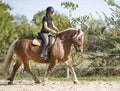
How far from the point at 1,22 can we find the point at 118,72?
14.5 m

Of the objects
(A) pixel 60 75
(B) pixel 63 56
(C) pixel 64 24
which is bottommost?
(A) pixel 60 75

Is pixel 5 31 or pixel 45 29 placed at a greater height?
pixel 5 31

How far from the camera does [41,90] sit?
8.34 meters

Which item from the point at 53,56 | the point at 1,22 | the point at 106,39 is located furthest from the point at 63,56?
the point at 1,22

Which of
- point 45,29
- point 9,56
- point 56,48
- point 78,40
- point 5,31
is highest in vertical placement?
point 5,31

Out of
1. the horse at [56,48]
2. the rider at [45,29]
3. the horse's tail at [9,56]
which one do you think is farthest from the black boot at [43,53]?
the horse's tail at [9,56]

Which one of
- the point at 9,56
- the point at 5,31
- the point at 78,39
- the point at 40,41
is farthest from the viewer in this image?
the point at 5,31

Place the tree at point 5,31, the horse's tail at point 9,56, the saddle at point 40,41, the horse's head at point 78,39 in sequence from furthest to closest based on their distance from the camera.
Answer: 1. the tree at point 5,31
2. the horse's tail at point 9,56
3. the saddle at point 40,41
4. the horse's head at point 78,39

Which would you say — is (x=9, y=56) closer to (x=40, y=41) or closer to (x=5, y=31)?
(x=40, y=41)

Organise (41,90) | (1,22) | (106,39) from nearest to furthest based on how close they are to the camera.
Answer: (41,90), (106,39), (1,22)

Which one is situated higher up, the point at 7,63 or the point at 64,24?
the point at 64,24

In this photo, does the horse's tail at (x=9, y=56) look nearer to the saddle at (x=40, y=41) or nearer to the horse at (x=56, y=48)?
the horse at (x=56, y=48)

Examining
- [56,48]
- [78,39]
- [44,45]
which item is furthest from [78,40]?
[44,45]

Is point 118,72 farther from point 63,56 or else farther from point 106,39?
point 63,56
